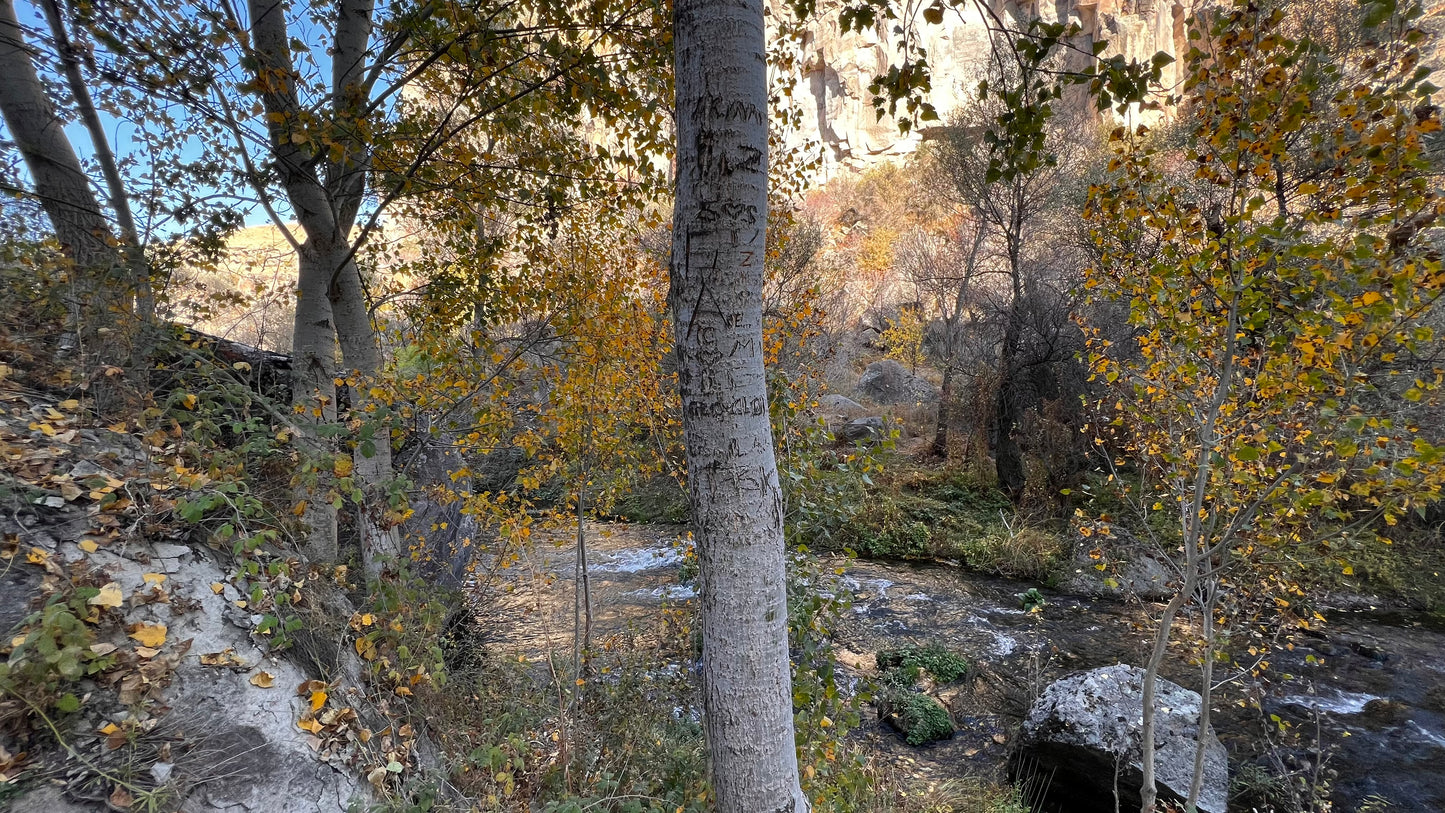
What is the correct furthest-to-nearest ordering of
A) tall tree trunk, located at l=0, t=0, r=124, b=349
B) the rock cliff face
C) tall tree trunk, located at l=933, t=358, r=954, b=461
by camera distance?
1. the rock cliff face
2. tall tree trunk, located at l=933, t=358, r=954, b=461
3. tall tree trunk, located at l=0, t=0, r=124, b=349

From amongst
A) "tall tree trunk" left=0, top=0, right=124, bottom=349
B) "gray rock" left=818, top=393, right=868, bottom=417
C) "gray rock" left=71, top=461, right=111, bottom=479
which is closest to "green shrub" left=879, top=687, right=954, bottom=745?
"gray rock" left=71, top=461, right=111, bottom=479

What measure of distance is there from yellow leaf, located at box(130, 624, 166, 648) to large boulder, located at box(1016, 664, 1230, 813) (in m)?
5.46

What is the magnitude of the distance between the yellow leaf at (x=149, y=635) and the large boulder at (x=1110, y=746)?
546 centimetres

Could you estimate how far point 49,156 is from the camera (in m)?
3.18

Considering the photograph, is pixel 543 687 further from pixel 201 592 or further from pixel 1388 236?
pixel 1388 236

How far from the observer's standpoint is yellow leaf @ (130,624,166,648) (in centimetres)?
191

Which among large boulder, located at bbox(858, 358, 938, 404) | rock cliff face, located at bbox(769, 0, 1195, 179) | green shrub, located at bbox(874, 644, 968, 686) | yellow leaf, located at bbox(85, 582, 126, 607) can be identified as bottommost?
green shrub, located at bbox(874, 644, 968, 686)

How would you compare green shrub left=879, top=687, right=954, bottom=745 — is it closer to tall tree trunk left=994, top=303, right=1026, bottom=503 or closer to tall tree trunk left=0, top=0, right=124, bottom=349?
tall tree trunk left=994, top=303, right=1026, bottom=503

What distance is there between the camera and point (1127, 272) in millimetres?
3121

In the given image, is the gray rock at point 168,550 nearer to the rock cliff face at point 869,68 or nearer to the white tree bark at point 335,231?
the white tree bark at point 335,231

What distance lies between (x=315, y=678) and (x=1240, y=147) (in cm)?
439

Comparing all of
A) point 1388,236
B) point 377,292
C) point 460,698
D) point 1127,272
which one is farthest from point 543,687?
point 1388,236

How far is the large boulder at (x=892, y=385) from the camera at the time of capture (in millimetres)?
17797

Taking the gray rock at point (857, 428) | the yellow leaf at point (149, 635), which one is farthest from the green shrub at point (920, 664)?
the gray rock at point (857, 428)
